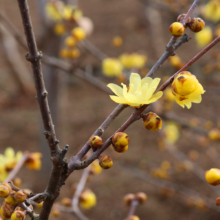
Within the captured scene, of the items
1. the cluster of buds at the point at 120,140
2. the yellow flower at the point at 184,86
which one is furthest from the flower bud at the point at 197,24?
the cluster of buds at the point at 120,140

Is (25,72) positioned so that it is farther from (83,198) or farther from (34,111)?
(83,198)

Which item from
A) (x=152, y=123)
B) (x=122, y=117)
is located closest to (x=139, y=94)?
(x=152, y=123)

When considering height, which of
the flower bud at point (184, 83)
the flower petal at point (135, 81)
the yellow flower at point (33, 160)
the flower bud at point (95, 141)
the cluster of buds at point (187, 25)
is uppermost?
the cluster of buds at point (187, 25)

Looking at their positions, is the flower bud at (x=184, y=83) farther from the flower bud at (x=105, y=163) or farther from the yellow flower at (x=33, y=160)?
the yellow flower at (x=33, y=160)

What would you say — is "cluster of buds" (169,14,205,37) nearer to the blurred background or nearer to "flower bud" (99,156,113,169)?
"flower bud" (99,156,113,169)

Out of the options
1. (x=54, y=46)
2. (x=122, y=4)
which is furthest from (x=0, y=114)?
(x=122, y=4)
